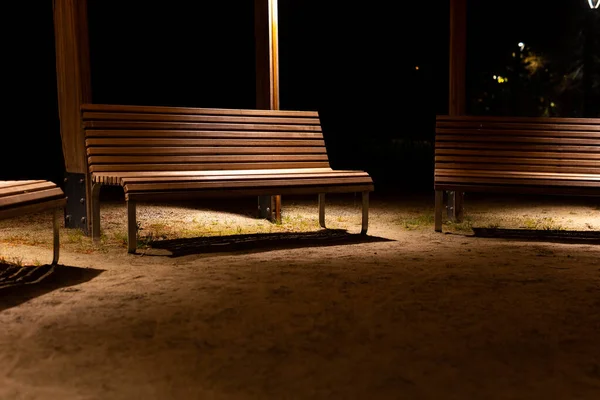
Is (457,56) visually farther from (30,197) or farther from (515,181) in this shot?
(30,197)

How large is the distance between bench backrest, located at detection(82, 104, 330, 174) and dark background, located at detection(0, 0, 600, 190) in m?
5.00

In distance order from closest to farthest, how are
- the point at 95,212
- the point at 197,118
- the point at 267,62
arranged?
the point at 95,212
the point at 197,118
the point at 267,62

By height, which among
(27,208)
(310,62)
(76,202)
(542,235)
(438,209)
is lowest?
(542,235)

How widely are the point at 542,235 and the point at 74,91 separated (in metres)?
4.83

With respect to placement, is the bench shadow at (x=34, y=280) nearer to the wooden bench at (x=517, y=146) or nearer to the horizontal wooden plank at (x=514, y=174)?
the horizontal wooden plank at (x=514, y=174)

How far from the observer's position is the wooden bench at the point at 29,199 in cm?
462

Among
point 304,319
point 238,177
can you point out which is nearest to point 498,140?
point 238,177

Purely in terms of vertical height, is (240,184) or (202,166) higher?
(202,166)

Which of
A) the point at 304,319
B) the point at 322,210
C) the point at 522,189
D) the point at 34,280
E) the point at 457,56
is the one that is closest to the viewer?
the point at 304,319

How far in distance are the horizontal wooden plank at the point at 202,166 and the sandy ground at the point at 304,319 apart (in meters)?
0.66

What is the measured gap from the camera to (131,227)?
19.1ft

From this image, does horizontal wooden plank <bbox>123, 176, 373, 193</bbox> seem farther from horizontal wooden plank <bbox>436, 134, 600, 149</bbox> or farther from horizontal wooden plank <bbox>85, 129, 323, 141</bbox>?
horizontal wooden plank <bbox>436, 134, 600, 149</bbox>

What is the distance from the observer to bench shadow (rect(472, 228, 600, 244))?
6.81 metres

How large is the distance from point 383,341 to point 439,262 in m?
2.16
